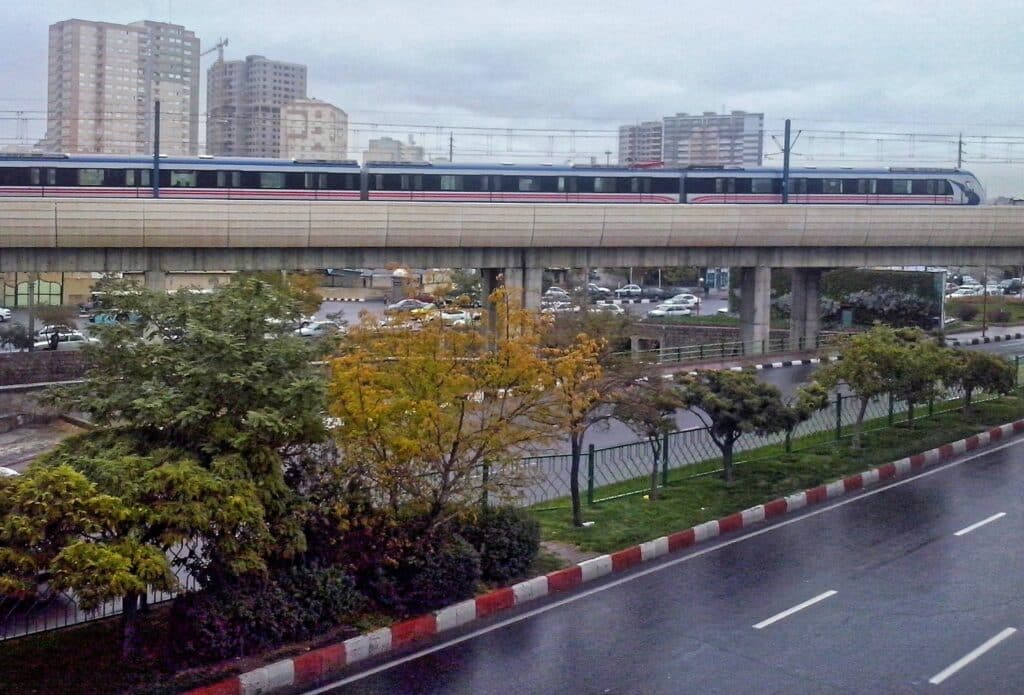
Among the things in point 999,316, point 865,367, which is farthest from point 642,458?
point 999,316

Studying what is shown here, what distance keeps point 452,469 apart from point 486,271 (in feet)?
→ 74.0

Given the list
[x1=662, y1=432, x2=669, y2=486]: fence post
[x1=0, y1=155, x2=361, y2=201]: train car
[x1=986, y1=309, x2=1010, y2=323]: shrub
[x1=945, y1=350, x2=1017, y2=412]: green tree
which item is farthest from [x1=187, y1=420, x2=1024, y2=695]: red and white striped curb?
[x1=986, y1=309, x2=1010, y2=323]: shrub

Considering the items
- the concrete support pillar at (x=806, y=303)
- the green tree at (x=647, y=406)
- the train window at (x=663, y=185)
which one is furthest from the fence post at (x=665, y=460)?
the concrete support pillar at (x=806, y=303)

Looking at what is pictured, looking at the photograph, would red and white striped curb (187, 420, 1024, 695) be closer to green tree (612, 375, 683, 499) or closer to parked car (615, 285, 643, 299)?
green tree (612, 375, 683, 499)

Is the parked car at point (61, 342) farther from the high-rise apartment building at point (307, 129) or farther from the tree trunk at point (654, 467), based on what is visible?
the high-rise apartment building at point (307, 129)

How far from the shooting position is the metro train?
1238 inches

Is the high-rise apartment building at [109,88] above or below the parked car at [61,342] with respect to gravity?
above

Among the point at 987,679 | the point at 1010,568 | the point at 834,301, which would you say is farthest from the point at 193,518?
the point at 834,301

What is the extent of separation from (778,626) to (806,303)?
31.7 m

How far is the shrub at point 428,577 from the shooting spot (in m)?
10.2

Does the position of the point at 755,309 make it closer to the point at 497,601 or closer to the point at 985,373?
the point at 985,373

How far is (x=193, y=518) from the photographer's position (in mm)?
8328

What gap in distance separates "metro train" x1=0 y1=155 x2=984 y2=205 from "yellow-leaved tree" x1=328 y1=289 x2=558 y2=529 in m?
22.9

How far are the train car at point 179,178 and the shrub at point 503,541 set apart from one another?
76.2ft
